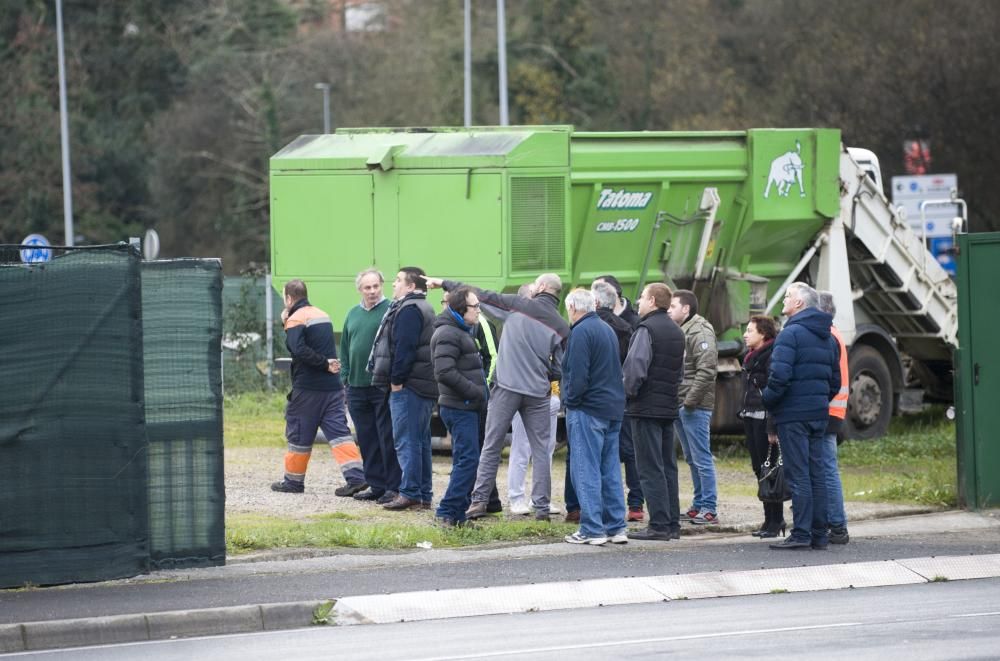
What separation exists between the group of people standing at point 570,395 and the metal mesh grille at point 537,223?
98.0 inches

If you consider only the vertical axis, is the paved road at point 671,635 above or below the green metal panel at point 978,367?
below

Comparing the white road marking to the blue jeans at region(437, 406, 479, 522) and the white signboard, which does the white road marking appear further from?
the white signboard

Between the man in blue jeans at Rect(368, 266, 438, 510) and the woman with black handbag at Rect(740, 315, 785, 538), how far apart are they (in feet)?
8.01

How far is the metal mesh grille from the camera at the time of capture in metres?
16.3

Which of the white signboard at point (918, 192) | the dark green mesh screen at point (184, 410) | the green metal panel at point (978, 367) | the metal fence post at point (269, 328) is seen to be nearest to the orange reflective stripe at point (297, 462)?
the dark green mesh screen at point (184, 410)

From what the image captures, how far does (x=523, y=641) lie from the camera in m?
9.05

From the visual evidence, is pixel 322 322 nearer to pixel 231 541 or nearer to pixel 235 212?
pixel 231 541

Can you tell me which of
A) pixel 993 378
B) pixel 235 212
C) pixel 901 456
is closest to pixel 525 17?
pixel 235 212

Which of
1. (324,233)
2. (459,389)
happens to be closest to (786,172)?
(324,233)

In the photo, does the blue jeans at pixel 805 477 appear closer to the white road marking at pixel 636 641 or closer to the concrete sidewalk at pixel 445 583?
the concrete sidewalk at pixel 445 583

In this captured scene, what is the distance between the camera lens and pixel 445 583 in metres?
10.6

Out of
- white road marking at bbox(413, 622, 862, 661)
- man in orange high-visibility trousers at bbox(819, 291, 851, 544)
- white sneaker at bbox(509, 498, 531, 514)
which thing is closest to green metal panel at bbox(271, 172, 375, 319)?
white sneaker at bbox(509, 498, 531, 514)

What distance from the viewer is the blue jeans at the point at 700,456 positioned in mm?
13156

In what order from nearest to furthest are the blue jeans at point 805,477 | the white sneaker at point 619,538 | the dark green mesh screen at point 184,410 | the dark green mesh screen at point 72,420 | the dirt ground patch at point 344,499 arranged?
the dark green mesh screen at point 72,420
the dark green mesh screen at point 184,410
the blue jeans at point 805,477
the white sneaker at point 619,538
the dirt ground patch at point 344,499
